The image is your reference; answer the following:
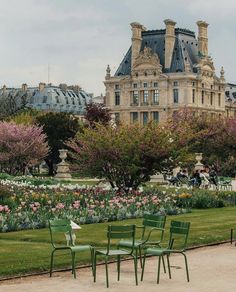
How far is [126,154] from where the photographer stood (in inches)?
1206

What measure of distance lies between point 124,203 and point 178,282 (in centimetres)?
1301

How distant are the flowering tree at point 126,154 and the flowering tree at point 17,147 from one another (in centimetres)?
2014

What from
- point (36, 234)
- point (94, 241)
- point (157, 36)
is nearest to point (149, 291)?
point (94, 241)

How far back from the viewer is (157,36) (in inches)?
4638

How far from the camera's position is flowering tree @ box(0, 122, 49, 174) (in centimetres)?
5181

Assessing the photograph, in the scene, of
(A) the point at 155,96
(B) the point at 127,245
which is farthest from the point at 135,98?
(B) the point at 127,245

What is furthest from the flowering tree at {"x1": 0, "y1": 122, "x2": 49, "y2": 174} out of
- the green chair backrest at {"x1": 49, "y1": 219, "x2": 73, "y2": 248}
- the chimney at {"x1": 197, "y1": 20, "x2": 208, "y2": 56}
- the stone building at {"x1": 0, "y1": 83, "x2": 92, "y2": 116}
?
the stone building at {"x1": 0, "y1": 83, "x2": 92, "y2": 116}

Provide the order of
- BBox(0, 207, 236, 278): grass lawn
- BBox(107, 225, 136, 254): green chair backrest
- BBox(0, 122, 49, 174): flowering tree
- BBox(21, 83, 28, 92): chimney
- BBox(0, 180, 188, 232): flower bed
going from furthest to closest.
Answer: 1. BBox(21, 83, 28, 92): chimney
2. BBox(0, 122, 49, 174): flowering tree
3. BBox(0, 180, 188, 232): flower bed
4. BBox(0, 207, 236, 278): grass lawn
5. BBox(107, 225, 136, 254): green chair backrest

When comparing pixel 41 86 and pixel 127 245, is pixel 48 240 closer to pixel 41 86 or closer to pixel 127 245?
pixel 127 245

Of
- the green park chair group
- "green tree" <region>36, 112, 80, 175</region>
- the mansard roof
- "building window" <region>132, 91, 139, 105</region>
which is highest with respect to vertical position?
the mansard roof

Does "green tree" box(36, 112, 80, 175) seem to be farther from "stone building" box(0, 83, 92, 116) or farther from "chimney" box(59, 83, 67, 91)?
"chimney" box(59, 83, 67, 91)

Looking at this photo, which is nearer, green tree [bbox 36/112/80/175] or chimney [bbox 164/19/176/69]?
green tree [bbox 36/112/80/175]

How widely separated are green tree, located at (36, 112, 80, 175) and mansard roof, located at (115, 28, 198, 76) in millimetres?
43657

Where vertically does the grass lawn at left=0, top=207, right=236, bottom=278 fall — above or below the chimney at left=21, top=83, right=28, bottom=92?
below
